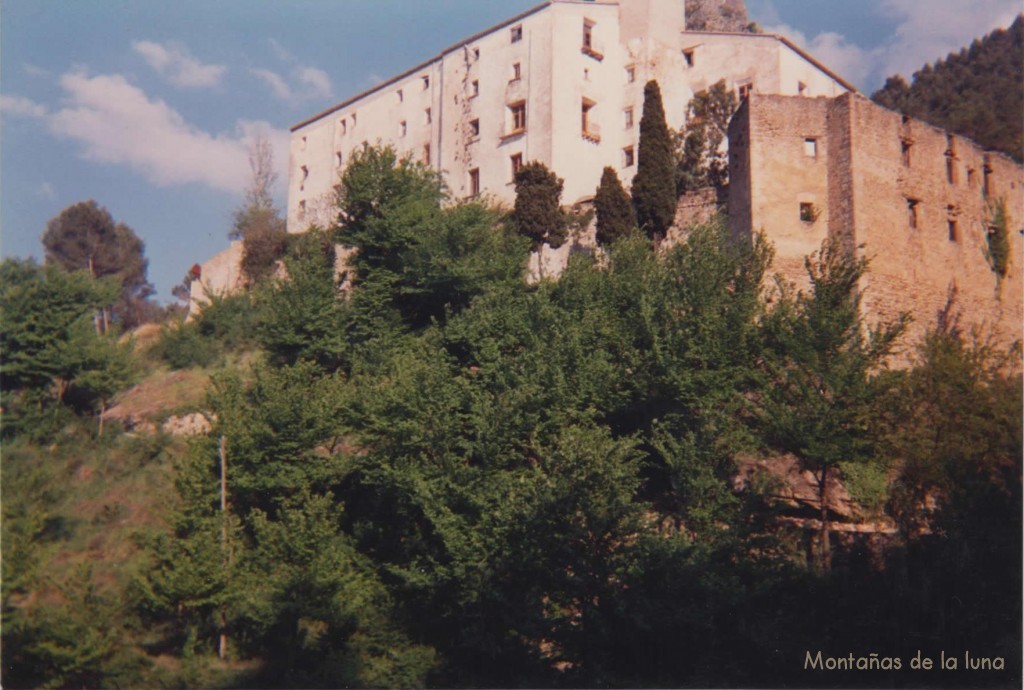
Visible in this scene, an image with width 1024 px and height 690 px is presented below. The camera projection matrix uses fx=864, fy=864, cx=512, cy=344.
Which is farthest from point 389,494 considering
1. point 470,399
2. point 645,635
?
point 645,635

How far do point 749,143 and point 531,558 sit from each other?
48.3 feet

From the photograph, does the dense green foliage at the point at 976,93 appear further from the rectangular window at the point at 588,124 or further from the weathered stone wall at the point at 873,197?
the rectangular window at the point at 588,124

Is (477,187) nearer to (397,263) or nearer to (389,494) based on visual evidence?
(397,263)

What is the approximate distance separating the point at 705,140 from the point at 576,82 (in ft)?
22.2

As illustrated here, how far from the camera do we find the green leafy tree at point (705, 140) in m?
31.8

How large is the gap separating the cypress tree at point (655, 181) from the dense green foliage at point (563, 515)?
5.30 metres

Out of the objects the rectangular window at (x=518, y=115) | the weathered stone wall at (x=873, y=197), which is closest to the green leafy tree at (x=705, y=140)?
the weathered stone wall at (x=873, y=197)

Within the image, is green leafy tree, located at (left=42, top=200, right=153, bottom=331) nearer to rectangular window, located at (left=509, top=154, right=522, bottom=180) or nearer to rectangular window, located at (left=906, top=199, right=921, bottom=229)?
rectangular window, located at (left=509, top=154, right=522, bottom=180)

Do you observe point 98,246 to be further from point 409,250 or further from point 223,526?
point 223,526

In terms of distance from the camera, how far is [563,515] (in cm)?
1831

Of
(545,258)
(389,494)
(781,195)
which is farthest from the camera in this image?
(545,258)

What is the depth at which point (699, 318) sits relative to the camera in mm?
21859

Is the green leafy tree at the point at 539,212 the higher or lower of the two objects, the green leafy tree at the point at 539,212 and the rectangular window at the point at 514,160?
the lower

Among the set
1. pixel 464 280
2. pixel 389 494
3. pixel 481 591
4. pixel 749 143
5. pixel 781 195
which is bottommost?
pixel 481 591
